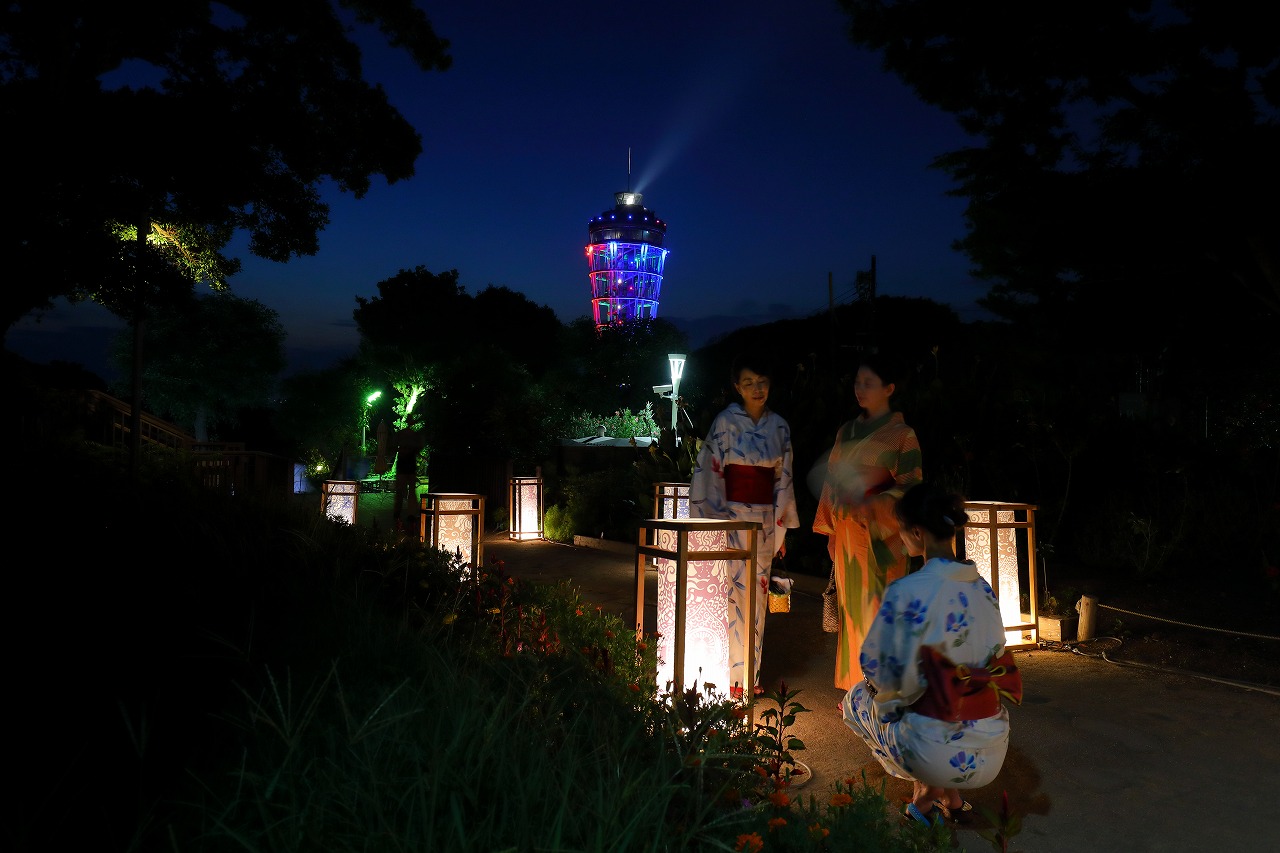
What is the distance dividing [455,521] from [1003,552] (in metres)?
5.00

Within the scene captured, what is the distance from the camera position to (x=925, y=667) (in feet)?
10.6

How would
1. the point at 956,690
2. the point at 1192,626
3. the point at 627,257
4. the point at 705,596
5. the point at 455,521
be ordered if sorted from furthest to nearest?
1. the point at 627,257
2. the point at 455,521
3. the point at 1192,626
4. the point at 705,596
5. the point at 956,690

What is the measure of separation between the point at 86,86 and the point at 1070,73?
35.3 feet

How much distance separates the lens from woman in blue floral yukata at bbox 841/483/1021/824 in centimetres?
321

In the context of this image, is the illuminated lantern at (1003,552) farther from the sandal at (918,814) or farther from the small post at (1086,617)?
the sandal at (918,814)

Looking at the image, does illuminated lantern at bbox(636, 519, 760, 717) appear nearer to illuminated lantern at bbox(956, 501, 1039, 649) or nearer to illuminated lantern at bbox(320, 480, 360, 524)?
illuminated lantern at bbox(956, 501, 1039, 649)

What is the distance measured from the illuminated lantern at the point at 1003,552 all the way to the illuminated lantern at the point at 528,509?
9029 mm

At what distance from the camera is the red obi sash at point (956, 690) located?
10.4 feet

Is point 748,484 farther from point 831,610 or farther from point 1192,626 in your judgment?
point 1192,626

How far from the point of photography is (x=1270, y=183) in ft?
25.0

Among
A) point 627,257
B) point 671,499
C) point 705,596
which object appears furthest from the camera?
point 627,257

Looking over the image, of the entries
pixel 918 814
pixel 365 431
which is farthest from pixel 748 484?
pixel 365 431

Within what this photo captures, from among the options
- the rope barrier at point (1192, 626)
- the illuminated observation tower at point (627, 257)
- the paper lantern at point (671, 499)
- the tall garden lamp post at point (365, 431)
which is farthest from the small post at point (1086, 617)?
the illuminated observation tower at point (627, 257)

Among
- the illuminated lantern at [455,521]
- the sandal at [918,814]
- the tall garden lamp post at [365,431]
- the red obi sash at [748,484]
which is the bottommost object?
the sandal at [918,814]
